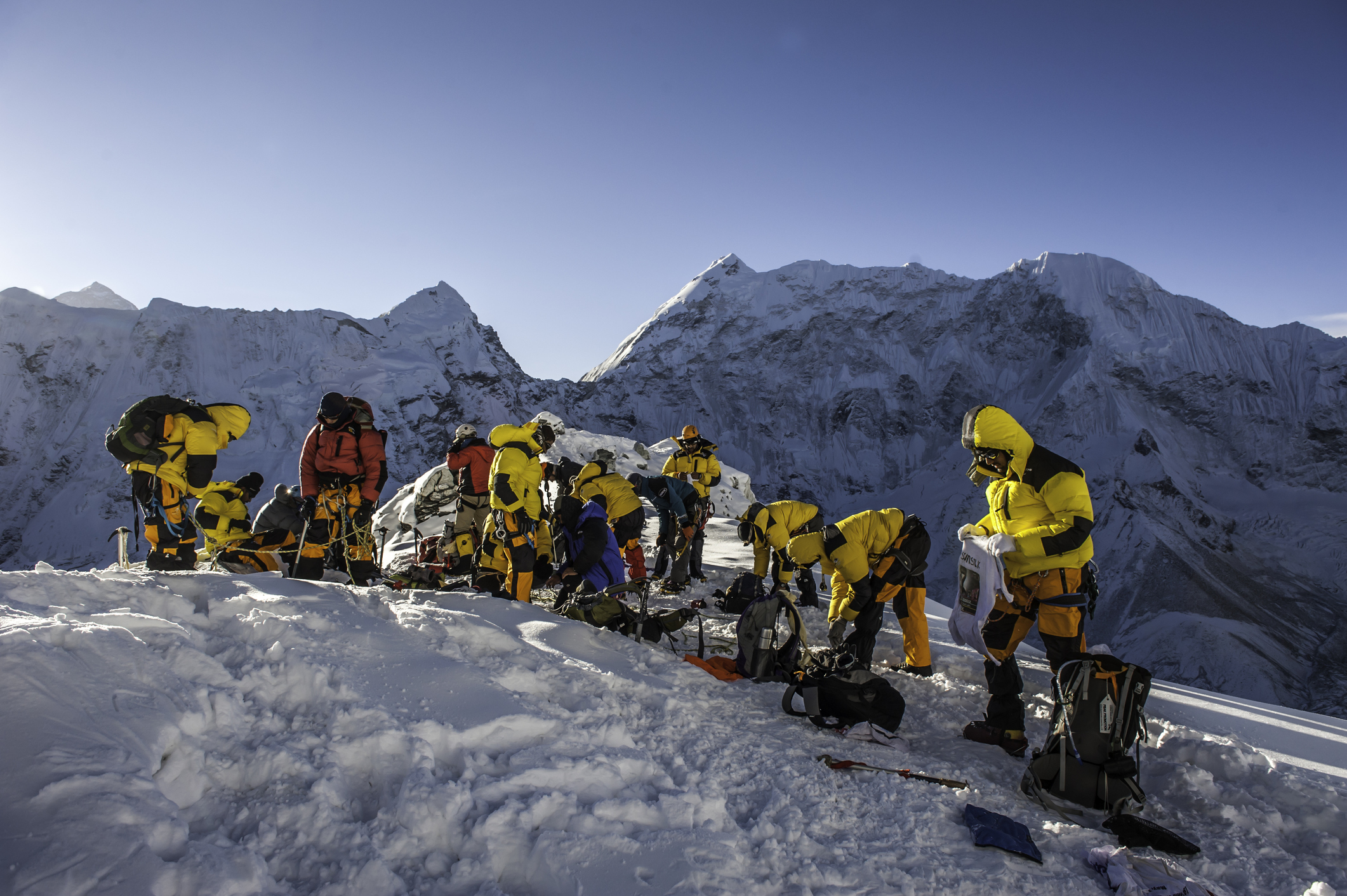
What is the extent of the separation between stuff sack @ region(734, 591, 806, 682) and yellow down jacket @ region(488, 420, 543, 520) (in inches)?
82.4

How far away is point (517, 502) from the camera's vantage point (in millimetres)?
4957

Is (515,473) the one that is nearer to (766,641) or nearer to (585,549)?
(585,549)

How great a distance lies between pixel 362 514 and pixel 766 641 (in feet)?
13.2

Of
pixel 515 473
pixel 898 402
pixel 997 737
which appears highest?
pixel 898 402

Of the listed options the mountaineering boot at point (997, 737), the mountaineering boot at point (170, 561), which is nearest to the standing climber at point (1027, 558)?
the mountaineering boot at point (997, 737)

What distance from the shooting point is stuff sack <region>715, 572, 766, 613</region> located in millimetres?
5207

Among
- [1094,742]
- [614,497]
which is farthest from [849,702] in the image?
[614,497]

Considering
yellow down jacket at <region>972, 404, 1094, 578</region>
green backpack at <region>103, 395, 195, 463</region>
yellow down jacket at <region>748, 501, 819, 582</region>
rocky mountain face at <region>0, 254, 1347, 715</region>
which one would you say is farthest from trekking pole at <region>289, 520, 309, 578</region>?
rocky mountain face at <region>0, 254, 1347, 715</region>

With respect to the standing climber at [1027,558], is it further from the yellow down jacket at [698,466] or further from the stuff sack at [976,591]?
the yellow down jacket at [698,466]

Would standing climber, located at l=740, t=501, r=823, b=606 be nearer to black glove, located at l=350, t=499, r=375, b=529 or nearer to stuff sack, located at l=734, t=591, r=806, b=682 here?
stuff sack, located at l=734, t=591, r=806, b=682

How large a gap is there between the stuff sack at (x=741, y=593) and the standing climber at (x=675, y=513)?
1.21m

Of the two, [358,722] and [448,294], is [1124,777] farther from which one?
[448,294]

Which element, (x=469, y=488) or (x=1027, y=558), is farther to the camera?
(x=469, y=488)

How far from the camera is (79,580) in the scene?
2.86m
